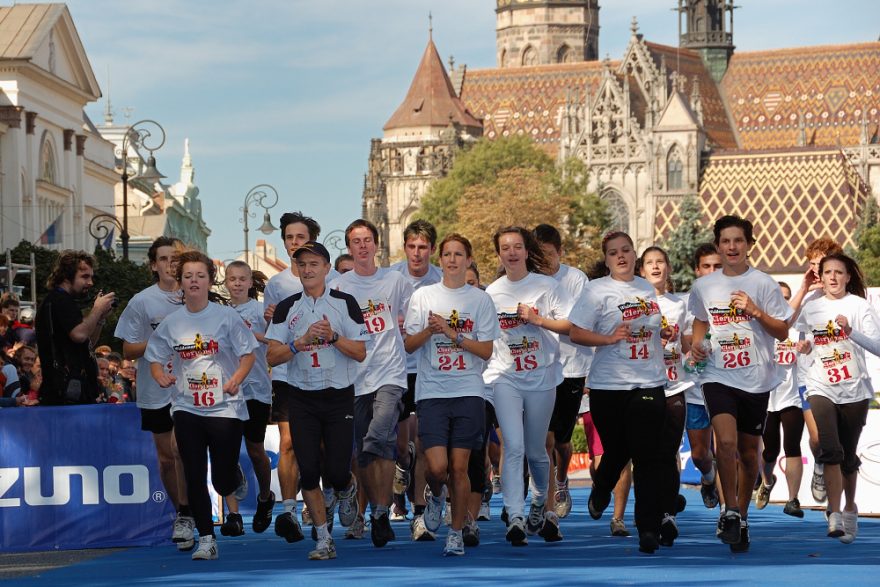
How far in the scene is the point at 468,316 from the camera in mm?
12219

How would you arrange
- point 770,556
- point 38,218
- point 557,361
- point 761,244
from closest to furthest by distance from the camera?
1. point 770,556
2. point 557,361
3. point 38,218
4. point 761,244

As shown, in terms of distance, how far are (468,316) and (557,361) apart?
3.22 ft

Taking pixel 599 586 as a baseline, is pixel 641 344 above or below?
above

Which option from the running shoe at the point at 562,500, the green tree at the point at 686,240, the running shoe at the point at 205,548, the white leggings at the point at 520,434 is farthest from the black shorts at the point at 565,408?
the green tree at the point at 686,240

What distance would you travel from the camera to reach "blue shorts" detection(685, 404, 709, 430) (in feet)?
48.0

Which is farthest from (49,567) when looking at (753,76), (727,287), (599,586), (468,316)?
(753,76)

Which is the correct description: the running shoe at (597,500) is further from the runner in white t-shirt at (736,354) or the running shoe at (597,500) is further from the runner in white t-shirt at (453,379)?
the runner in white t-shirt at (453,379)

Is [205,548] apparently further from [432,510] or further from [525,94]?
[525,94]

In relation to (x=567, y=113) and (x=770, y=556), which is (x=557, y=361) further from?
(x=567, y=113)

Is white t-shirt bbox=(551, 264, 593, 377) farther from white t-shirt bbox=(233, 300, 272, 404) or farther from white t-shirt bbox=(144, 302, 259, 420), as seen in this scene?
white t-shirt bbox=(144, 302, 259, 420)

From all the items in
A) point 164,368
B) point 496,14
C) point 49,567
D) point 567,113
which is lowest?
point 49,567

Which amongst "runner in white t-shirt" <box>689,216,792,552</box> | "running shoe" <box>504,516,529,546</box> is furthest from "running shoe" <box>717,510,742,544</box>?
"running shoe" <box>504,516,529,546</box>

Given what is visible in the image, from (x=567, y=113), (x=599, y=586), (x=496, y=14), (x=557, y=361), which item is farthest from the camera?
(x=496, y=14)

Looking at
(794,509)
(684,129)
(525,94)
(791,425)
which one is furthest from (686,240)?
(794,509)
